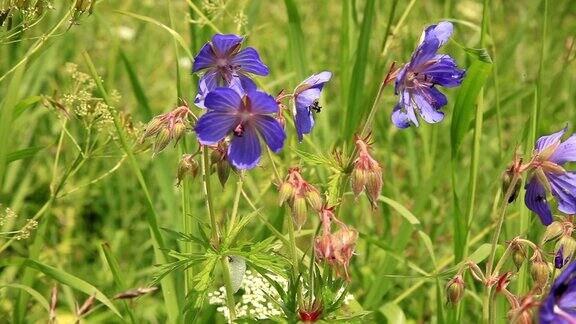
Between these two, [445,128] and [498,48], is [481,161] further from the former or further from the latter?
[498,48]

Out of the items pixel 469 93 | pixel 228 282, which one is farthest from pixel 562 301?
pixel 469 93

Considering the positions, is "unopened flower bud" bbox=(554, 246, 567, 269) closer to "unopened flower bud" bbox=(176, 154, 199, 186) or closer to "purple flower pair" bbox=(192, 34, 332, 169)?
"purple flower pair" bbox=(192, 34, 332, 169)

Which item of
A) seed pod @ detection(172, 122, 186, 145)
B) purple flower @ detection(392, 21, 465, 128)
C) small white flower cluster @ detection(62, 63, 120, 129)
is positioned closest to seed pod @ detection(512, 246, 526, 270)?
purple flower @ detection(392, 21, 465, 128)

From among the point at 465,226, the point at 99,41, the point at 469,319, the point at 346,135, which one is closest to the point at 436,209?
the point at 469,319

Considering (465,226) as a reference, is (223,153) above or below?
above

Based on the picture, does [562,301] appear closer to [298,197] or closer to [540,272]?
[540,272]

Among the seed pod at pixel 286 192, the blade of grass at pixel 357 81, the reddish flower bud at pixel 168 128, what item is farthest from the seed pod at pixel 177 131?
the blade of grass at pixel 357 81
